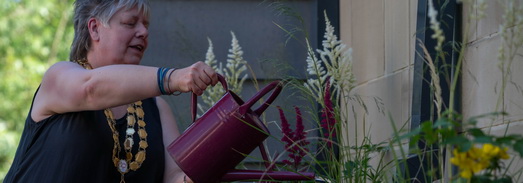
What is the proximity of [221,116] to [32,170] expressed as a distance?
2.12 ft

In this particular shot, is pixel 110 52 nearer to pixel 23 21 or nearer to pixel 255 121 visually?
pixel 255 121

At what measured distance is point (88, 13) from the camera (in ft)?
8.36

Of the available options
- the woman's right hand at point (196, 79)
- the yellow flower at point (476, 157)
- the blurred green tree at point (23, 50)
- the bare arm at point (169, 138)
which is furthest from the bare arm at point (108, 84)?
the blurred green tree at point (23, 50)

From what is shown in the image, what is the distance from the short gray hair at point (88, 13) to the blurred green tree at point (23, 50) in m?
6.22

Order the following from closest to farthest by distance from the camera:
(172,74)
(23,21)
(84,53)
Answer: (172,74) < (84,53) < (23,21)

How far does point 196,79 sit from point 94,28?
2.38 ft

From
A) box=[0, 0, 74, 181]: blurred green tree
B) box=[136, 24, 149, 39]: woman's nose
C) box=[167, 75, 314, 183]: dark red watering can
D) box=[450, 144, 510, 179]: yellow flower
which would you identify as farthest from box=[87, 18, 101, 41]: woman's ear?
box=[0, 0, 74, 181]: blurred green tree

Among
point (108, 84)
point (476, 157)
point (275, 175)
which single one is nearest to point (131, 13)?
point (108, 84)

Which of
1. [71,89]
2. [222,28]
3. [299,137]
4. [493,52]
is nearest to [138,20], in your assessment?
[71,89]

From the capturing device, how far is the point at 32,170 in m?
2.36

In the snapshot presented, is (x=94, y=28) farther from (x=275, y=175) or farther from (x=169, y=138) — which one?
(x=275, y=175)

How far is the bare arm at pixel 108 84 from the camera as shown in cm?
191

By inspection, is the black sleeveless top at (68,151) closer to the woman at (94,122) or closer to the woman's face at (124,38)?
the woman at (94,122)

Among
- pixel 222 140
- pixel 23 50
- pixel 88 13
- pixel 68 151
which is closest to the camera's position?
Answer: pixel 222 140
